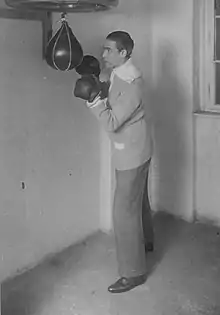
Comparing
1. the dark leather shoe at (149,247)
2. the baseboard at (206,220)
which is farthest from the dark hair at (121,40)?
the baseboard at (206,220)

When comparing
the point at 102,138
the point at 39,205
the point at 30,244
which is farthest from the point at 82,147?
the point at 30,244

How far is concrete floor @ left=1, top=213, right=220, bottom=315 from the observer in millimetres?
2500

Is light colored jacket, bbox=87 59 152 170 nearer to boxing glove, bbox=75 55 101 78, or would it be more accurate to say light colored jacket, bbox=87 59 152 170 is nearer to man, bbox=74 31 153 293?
man, bbox=74 31 153 293

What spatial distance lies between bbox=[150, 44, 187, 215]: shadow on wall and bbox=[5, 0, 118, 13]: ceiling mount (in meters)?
1.04

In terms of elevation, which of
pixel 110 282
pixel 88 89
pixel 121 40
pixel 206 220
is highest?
pixel 121 40

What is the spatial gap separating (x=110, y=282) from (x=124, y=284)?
120mm

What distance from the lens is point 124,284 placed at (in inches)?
106

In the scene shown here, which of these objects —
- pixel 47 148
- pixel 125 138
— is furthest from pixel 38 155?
pixel 125 138

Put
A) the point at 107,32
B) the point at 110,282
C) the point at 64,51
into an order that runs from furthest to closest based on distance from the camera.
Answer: the point at 107,32 → the point at 110,282 → the point at 64,51

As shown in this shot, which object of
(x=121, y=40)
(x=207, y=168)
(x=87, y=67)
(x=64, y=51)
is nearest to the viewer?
(x=64, y=51)

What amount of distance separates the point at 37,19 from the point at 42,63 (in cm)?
23

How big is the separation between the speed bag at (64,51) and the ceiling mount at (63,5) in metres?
0.10

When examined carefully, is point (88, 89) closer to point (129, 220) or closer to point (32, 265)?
point (129, 220)

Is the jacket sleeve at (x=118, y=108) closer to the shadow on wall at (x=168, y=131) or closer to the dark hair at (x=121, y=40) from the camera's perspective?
the dark hair at (x=121, y=40)
